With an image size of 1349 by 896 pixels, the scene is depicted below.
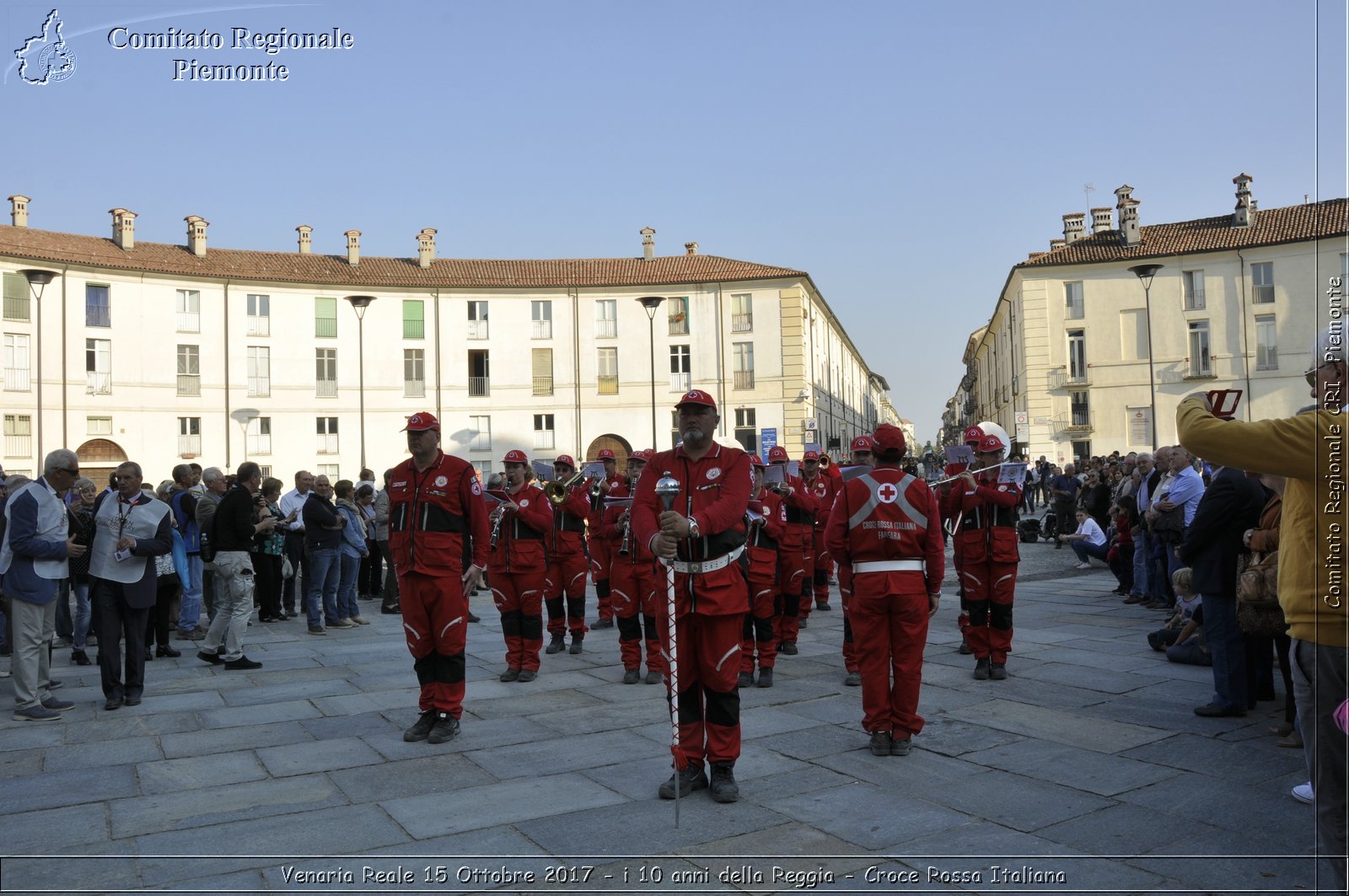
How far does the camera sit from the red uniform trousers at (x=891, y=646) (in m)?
6.15

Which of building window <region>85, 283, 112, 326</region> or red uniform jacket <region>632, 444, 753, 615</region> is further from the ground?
building window <region>85, 283, 112, 326</region>

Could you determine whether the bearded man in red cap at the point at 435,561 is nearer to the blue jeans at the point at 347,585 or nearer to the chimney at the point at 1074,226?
the blue jeans at the point at 347,585

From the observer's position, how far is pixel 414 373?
47.1 meters

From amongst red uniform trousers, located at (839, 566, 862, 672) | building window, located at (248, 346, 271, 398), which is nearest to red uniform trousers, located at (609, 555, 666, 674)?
red uniform trousers, located at (839, 566, 862, 672)

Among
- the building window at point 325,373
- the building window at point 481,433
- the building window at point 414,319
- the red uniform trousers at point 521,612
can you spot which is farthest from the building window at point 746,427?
the red uniform trousers at point 521,612

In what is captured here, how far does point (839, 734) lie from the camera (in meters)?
6.67

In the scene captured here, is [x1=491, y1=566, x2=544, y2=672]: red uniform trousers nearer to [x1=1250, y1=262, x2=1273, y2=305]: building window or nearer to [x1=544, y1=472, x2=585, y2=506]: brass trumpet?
[x1=544, y1=472, x2=585, y2=506]: brass trumpet

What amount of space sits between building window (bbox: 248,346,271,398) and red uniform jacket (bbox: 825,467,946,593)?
43.4 meters

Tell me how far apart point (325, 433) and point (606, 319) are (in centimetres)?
1450

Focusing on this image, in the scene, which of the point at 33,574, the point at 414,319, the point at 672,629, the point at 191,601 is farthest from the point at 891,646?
the point at 414,319

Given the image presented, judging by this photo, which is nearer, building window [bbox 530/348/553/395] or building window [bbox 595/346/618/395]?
building window [bbox 530/348/553/395]

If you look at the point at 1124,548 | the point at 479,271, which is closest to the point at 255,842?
the point at 1124,548

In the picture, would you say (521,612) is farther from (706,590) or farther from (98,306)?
(98,306)

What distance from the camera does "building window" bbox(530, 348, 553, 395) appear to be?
48.2 m
